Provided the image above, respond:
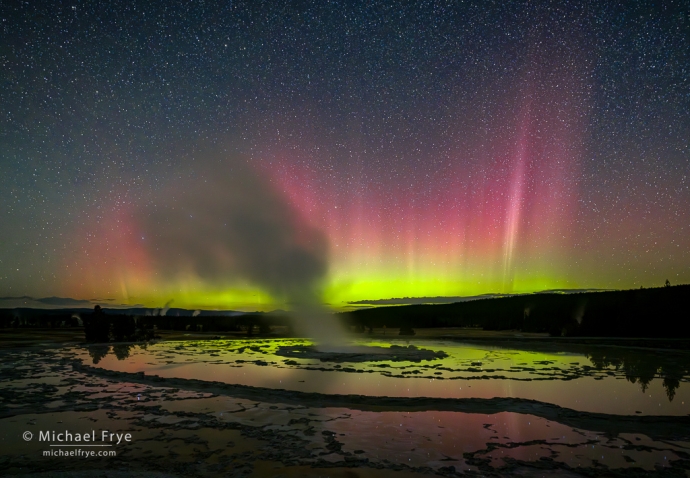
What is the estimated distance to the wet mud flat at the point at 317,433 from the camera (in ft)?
25.2

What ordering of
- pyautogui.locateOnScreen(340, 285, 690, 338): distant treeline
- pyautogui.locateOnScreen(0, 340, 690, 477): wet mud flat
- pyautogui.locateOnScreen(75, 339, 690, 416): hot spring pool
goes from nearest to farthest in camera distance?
1. pyautogui.locateOnScreen(0, 340, 690, 477): wet mud flat
2. pyautogui.locateOnScreen(75, 339, 690, 416): hot spring pool
3. pyautogui.locateOnScreen(340, 285, 690, 338): distant treeline

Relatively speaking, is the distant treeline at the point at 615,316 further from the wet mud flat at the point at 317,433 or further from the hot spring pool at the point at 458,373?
the wet mud flat at the point at 317,433

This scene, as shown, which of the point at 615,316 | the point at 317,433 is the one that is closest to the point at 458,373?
the point at 317,433

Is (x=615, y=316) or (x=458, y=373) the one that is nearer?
(x=458, y=373)

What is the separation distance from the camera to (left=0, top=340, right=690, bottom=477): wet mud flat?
7.69 m

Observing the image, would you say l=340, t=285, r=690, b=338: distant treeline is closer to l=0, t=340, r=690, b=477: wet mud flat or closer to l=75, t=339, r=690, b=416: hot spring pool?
l=75, t=339, r=690, b=416: hot spring pool

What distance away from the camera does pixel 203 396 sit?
1399cm

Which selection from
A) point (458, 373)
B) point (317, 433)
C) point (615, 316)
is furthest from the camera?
point (615, 316)

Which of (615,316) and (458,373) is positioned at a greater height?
(615,316)

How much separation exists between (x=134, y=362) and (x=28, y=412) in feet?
37.5

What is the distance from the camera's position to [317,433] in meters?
9.80

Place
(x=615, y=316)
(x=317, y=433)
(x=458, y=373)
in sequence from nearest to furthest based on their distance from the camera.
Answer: (x=317, y=433) < (x=458, y=373) < (x=615, y=316)

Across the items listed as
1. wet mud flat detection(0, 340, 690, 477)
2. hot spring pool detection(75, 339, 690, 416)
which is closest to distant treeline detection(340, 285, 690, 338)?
hot spring pool detection(75, 339, 690, 416)

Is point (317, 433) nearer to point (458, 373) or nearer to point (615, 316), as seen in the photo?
point (458, 373)
